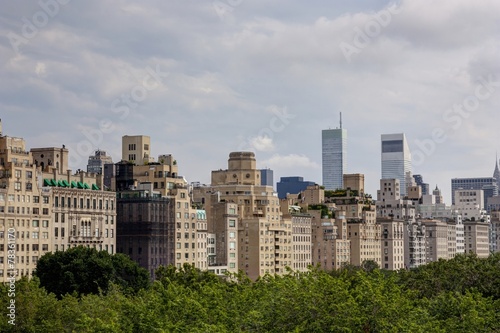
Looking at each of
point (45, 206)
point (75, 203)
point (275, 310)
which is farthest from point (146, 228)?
point (275, 310)

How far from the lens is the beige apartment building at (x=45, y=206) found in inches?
6634

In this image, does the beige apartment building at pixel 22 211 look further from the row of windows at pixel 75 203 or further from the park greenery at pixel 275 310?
the park greenery at pixel 275 310

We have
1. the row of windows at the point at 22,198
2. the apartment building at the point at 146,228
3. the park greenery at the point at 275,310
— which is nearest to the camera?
the park greenery at the point at 275,310

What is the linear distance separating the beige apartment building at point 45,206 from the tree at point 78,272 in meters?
6.97

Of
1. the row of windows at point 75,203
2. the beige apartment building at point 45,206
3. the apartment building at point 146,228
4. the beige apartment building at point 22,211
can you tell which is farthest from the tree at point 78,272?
the apartment building at point 146,228

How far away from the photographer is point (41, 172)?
7037 inches

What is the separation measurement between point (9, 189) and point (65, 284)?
22.0 m

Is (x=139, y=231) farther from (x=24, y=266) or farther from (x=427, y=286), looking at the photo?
(x=427, y=286)

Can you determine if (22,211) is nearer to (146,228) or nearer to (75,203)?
(75,203)

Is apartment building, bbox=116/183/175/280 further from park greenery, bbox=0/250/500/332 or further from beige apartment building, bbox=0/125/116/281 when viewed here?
park greenery, bbox=0/250/500/332

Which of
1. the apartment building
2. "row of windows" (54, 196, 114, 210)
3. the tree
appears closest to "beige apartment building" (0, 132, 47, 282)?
"row of windows" (54, 196, 114, 210)

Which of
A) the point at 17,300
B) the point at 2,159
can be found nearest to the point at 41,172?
the point at 2,159

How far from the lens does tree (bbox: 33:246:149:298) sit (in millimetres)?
154375

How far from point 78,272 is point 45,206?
77.0ft
